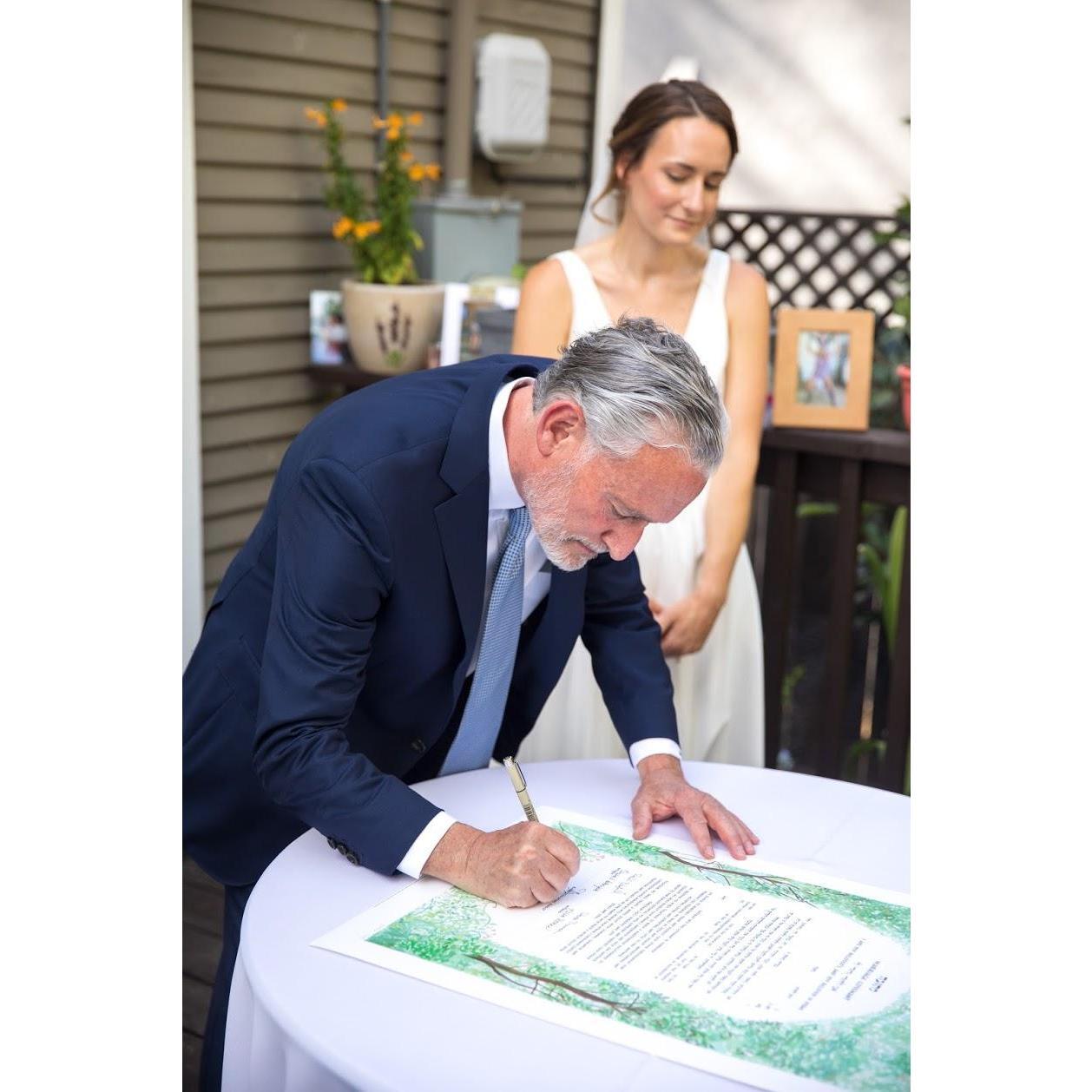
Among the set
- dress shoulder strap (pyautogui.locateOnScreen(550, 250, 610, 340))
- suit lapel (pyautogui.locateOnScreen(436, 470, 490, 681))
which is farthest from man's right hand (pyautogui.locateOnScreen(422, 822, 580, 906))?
dress shoulder strap (pyautogui.locateOnScreen(550, 250, 610, 340))

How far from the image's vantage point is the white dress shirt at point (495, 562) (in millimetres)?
1456

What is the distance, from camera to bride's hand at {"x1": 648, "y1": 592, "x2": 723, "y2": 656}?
2.51 m

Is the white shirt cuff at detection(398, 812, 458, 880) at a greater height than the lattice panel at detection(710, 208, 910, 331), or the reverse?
the lattice panel at detection(710, 208, 910, 331)

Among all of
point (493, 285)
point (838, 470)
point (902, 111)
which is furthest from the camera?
point (902, 111)

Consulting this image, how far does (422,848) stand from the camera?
1.45 meters

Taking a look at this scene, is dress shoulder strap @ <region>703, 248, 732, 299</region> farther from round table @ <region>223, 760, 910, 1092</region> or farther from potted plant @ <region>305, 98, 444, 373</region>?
potted plant @ <region>305, 98, 444, 373</region>

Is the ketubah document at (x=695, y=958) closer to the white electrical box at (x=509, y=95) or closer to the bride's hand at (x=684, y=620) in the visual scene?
the bride's hand at (x=684, y=620)

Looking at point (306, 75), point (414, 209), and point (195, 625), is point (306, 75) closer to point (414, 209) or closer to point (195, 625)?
point (414, 209)

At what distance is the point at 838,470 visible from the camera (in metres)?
3.11

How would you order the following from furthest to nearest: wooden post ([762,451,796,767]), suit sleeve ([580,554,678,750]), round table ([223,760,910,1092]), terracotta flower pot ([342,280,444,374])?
terracotta flower pot ([342,280,444,374]), wooden post ([762,451,796,767]), suit sleeve ([580,554,678,750]), round table ([223,760,910,1092])
